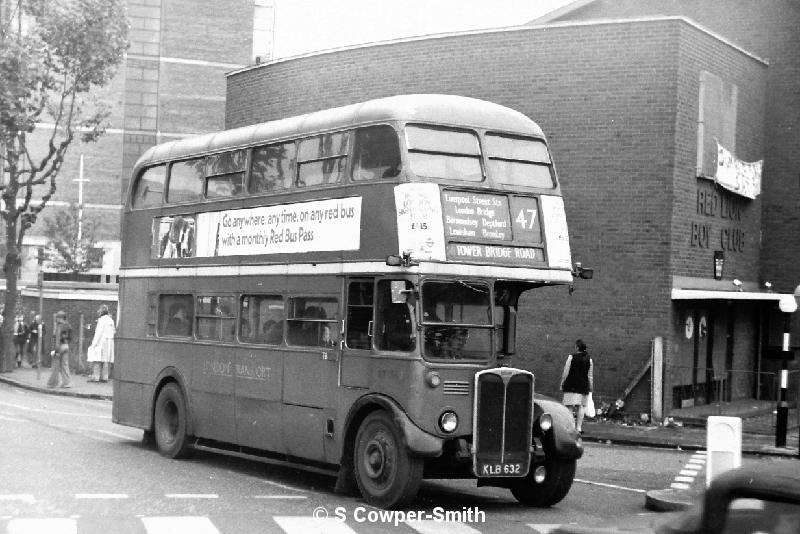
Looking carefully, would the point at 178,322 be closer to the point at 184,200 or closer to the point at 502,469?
the point at 184,200

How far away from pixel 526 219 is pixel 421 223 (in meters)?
1.41

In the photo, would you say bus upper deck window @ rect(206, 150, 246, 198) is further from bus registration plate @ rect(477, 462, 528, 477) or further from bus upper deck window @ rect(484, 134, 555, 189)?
bus registration plate @ rect(477, 462, 528, 477)

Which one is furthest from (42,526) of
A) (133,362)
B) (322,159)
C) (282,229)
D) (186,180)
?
(133,362)

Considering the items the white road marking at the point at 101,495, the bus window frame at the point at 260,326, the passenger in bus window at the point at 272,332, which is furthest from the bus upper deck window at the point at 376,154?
the white road marking at the point at 101,495


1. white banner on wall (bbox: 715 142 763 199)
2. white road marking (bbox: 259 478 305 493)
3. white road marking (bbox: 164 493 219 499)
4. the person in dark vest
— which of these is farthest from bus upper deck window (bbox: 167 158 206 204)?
white banner on wall (bbox: 715 142 763 199)

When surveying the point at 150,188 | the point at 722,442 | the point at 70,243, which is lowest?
the point at 722,442

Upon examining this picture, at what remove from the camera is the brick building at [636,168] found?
78.5 feet

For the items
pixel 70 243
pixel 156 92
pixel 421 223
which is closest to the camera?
pixel 421 223

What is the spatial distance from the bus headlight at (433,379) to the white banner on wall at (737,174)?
14863 millimetres

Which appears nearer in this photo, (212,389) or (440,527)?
(440,527)

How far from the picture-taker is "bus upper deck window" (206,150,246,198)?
1567cm

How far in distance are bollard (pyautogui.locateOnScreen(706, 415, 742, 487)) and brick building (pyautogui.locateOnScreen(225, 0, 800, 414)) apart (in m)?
11.1

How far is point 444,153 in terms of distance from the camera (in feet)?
42.2

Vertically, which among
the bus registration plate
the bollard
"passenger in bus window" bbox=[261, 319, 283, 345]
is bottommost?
the bus registration plate
